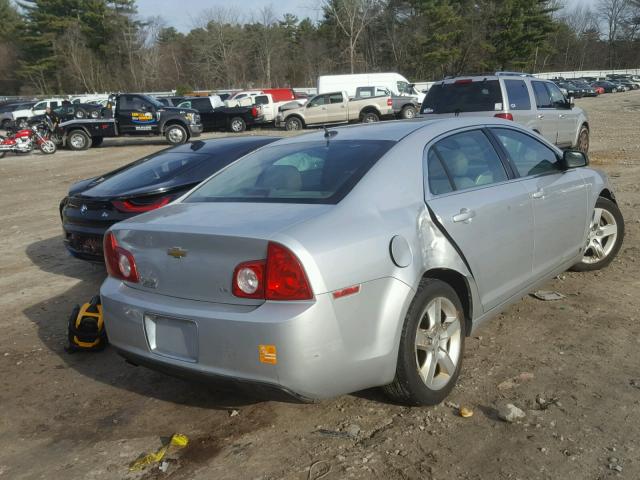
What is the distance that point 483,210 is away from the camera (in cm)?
361

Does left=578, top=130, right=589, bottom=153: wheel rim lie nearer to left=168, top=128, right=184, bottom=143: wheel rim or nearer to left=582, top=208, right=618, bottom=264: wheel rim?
left=582, top=208, right=618, bottom=264: wheel rim

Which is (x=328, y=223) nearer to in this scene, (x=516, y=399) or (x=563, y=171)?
(x=516, y=399)

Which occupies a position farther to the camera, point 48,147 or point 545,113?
point 48,147

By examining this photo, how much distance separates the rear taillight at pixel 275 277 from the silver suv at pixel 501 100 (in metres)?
7.40

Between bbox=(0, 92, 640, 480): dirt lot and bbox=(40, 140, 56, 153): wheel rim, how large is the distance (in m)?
18.0

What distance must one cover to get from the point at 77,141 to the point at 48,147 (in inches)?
43.7

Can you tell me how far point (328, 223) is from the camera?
2.84 metres

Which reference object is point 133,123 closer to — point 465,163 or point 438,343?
point 465,163

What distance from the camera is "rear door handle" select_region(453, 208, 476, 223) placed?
11.1 feet

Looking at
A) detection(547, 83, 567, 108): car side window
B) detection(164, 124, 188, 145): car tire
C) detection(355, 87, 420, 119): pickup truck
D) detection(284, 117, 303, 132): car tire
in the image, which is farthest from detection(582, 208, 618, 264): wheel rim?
detection(284, 117, 303, 132): car tire

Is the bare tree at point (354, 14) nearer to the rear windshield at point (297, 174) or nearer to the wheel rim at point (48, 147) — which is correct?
the wheel rim at point (48, 147)

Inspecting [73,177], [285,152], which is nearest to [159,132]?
[73,177]

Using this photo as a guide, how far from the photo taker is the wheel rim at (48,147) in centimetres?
2114

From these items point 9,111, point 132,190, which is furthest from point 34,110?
point 132,190
